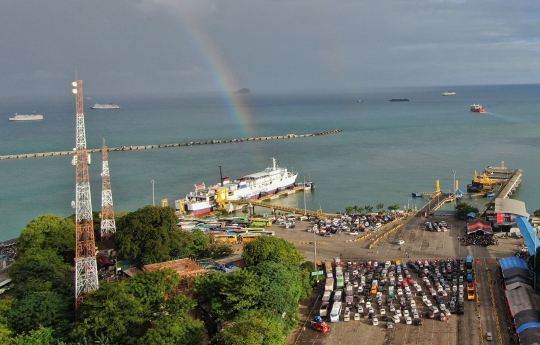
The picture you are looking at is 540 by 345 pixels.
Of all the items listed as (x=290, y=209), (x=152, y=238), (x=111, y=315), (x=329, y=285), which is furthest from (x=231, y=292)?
(x=290, y=209)

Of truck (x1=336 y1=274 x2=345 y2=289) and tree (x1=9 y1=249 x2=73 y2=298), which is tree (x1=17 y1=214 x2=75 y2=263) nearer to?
tree (x1=9 y1=249 x2=73 y2=298)

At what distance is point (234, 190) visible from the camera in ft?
109

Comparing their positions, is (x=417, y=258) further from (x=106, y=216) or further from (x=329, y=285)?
(x=106, y=216)

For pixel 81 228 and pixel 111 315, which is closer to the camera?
pixel 111 315

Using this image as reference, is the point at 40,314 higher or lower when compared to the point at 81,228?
lower

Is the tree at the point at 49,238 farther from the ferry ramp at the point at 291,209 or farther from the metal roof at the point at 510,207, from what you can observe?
the metal roof at the point at 510,207

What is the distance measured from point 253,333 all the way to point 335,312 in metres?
3.58

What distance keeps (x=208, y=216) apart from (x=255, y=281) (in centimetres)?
1614

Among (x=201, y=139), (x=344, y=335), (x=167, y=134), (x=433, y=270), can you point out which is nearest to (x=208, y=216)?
(x=433, y=270)

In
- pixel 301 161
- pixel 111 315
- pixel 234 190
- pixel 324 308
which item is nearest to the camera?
pixel 111 315

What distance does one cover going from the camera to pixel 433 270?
58.3 feet

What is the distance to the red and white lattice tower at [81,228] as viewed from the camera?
14344 mm

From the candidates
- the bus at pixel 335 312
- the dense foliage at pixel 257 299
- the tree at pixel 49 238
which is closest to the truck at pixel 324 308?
the bus at pixel 335 312

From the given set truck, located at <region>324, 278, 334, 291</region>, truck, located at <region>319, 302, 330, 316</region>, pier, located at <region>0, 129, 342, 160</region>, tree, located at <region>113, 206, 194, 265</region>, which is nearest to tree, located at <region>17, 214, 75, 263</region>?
tree, located at <region>113, 206, 194, 265</region>
